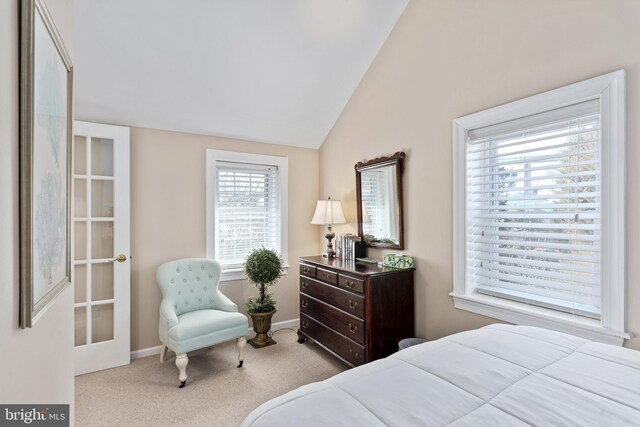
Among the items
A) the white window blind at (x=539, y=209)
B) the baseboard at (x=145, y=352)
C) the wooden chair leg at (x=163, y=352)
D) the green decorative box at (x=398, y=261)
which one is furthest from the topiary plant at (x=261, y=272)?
the white window blind at (x=539, y=209)

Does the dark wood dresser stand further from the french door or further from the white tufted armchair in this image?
the french door

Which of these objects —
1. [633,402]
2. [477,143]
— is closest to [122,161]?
[477,143]

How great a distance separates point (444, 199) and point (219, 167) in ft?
7.76

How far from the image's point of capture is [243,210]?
12.2ft

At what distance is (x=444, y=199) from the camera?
2516 mm

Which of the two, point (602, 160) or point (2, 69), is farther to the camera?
point (602, 160)

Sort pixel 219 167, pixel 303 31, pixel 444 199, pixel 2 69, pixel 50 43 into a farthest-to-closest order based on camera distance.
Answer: pixel 219 167 < pixel 303 31 < pixel 444 199 < pixel 50 43 < pixel 2 69

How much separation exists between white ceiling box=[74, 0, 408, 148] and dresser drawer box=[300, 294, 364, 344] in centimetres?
Answer: 196

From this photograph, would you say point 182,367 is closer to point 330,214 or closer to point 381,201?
point 330,214

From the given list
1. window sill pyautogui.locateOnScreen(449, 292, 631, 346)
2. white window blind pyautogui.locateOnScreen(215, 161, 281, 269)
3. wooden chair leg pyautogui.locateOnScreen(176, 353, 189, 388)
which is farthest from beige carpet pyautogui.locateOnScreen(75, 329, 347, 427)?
window sill pyautogui.locateOnScreen(449, 292, 631, 346)

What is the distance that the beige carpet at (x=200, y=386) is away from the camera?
7.11 feet

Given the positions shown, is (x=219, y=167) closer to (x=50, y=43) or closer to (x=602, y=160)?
(x=50, y=43)

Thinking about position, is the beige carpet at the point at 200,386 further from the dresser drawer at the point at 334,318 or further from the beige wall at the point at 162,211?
the beige wall at the point at 162,211

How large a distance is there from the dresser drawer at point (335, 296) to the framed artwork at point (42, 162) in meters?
1.87
